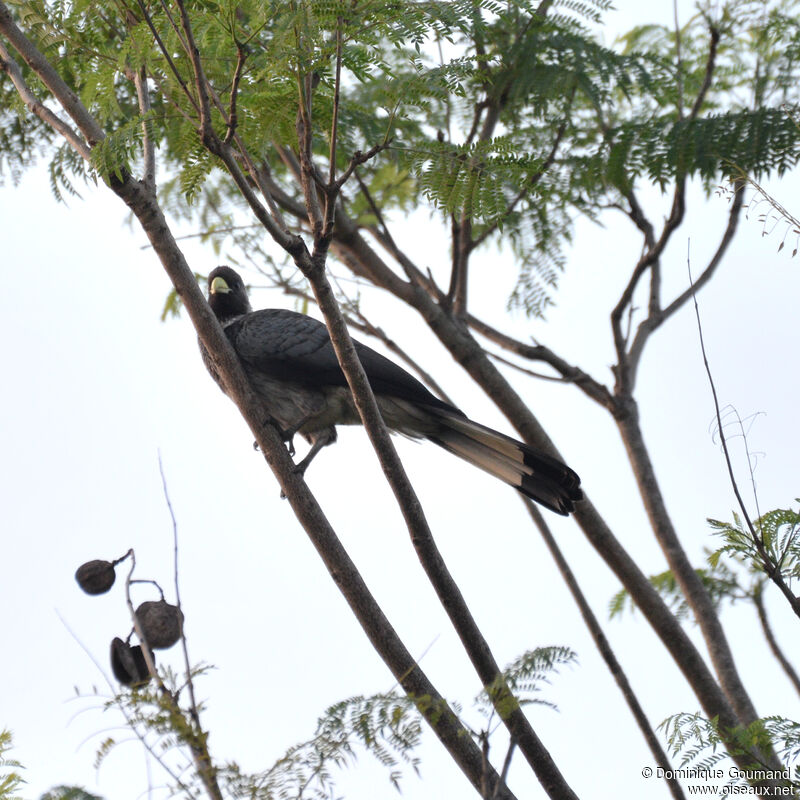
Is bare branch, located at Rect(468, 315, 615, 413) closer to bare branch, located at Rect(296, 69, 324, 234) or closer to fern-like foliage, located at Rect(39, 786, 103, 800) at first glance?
bare branch, located at Rect(296, 69, 324, 234)

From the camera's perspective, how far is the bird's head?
6.19 m

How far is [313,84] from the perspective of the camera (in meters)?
3.65

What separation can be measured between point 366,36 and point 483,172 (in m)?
0.69

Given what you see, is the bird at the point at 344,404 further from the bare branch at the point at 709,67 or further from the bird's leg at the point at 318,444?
the bare branch at the point at 709,67

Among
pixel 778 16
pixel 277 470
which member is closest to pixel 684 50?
pixel 778 16

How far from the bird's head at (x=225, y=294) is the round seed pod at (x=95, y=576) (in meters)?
2.85

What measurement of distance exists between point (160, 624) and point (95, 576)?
1.26 feet

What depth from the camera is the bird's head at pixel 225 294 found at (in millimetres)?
6188

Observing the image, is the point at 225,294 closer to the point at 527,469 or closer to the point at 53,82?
Answer: the point at 527,469

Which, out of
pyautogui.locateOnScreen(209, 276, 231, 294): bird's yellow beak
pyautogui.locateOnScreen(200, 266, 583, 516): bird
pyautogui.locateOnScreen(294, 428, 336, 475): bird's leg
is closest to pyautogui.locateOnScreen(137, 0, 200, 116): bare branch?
pyautogui.locateOnScreen(200, 266, 583, 516): bird

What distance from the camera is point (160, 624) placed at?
3.19 metres

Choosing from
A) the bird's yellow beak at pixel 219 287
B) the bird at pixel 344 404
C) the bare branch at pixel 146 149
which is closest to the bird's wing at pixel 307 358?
the bird at pixel 344 404

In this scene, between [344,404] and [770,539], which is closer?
[770,539]

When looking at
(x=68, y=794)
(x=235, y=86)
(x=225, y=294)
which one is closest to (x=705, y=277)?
(x=225, y=294)
